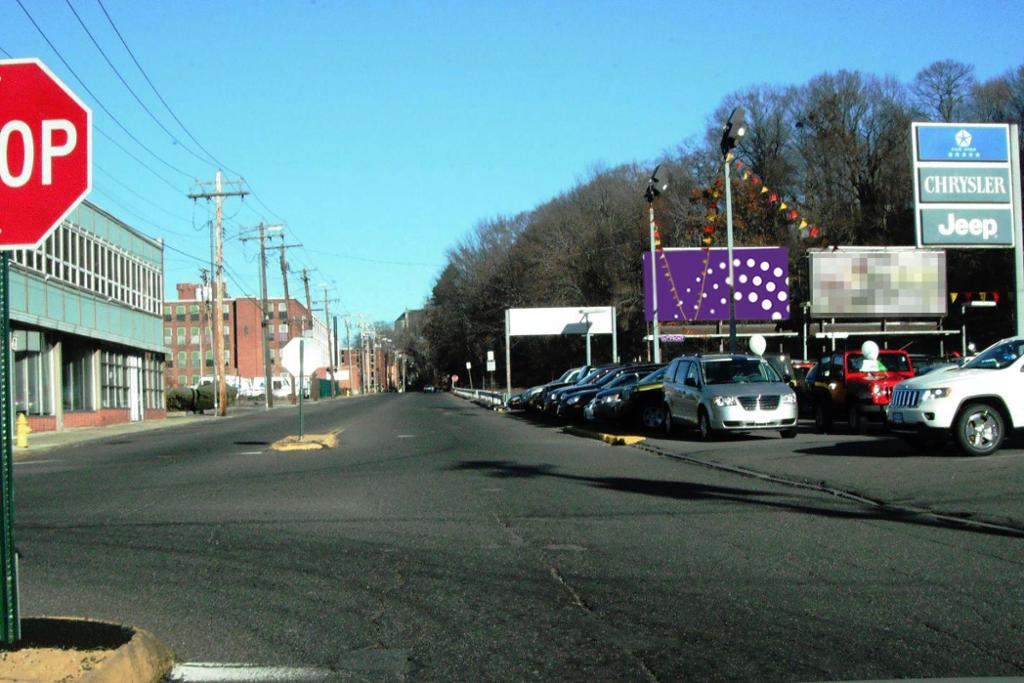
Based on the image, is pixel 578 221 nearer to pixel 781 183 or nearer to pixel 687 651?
pixel 781 183

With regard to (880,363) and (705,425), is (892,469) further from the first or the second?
(880,363)

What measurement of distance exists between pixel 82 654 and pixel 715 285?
39.4 meters

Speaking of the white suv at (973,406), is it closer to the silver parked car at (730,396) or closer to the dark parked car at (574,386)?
the silver parked car at (730,396)

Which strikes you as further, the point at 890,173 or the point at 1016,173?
the point at 890,173

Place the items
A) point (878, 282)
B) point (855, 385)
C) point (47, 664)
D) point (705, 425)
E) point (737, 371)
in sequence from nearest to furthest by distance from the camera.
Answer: point (47, 664) → point (705, 425) → point (855, 385) → point (737, 371) → point (878, 282)

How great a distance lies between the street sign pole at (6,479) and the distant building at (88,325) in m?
28.7

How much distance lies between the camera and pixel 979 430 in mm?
Result: 14641

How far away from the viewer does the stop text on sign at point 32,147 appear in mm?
4656

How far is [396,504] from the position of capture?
11688 millimetres

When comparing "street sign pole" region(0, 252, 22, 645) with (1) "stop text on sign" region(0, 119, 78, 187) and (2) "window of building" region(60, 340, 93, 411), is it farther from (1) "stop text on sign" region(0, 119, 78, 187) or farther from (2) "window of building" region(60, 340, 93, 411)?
(2) "window of building" region(60, 340, 93, 411)

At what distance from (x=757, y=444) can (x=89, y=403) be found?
31.8 meters

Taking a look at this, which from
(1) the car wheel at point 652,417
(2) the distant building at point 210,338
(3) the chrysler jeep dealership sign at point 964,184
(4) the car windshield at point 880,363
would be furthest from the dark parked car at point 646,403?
(2) the distant building at point 210,338

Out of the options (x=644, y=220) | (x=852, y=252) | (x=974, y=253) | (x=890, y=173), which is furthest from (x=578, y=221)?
(x=852, y=252)

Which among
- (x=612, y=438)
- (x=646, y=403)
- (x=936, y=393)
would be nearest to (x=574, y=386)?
(x=646, y=403)
